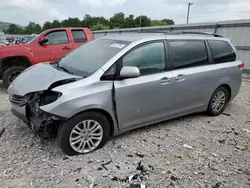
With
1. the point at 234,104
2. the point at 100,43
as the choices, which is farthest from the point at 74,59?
the point at 234,104

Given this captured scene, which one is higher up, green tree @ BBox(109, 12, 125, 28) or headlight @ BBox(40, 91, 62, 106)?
green tree @ BBox(109, 12, 125, 28)

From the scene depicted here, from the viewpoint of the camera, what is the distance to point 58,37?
722cm

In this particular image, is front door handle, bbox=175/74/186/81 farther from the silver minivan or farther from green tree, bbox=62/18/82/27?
green tree, bbox=62/18/82/27

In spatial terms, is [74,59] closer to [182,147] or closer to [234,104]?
[182,147]

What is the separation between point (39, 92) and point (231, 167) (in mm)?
2721

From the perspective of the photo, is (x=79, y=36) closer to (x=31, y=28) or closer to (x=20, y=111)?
(x=20, y=111)

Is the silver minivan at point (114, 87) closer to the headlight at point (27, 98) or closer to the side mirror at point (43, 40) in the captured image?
the headlight at point (27, 98)

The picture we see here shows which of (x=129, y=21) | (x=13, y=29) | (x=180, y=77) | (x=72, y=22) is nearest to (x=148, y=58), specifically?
(x=180, y=77)

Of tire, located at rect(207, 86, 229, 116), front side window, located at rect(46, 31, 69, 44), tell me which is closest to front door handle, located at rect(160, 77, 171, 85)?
tire, located at rect(207, 86, 229, 116)

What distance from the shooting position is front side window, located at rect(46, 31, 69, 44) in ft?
23.3

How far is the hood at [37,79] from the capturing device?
2.99 metres

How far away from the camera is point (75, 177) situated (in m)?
2.64

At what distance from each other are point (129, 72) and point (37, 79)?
4.32ft

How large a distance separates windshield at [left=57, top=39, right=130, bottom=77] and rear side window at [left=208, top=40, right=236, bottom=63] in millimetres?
1917
